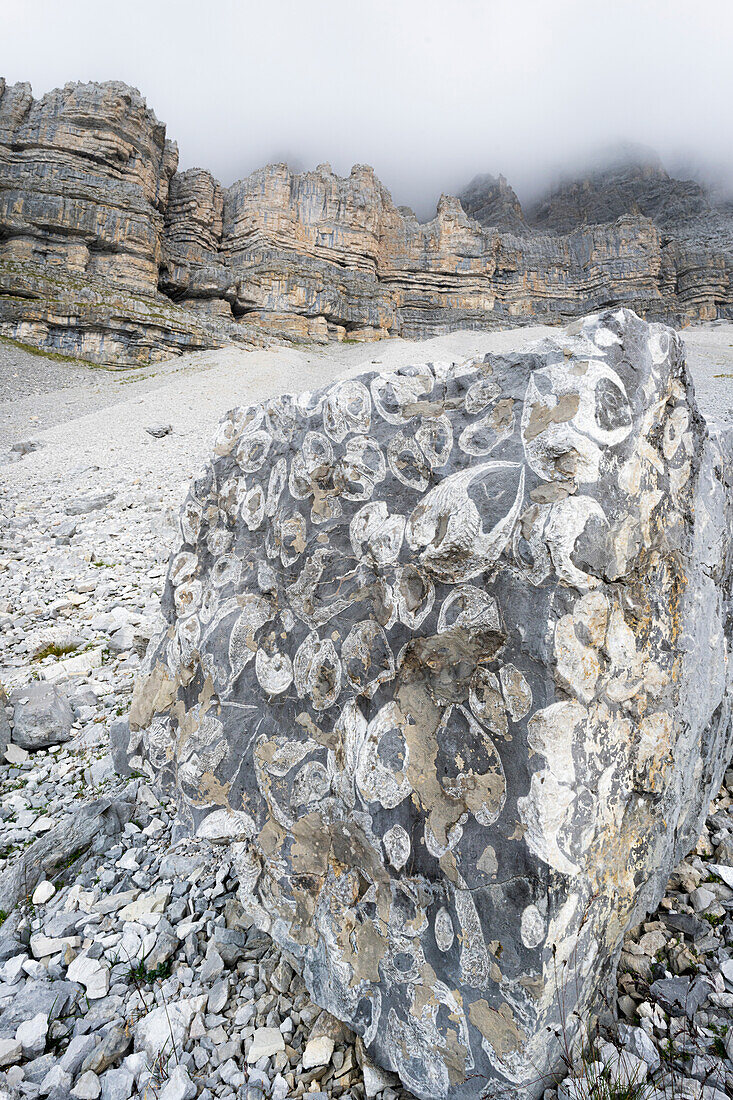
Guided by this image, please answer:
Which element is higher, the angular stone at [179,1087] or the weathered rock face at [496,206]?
the weathered rock face at [496,206]

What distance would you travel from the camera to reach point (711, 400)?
18.7 metres

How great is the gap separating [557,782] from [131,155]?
2395 inches

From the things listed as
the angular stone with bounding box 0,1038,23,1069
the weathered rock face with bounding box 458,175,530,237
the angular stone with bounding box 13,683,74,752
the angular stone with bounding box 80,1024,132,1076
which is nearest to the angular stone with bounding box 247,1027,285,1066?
the angular stone with bounding box 80,1024,132,1076

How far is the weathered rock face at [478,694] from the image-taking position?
1.43m

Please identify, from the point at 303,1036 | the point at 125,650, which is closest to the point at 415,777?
the point at 303,1036

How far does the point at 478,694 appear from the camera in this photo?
1.56m

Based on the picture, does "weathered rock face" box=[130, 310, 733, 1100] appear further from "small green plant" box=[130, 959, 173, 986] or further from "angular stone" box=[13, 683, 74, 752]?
"angular stone" box=[13, 683, 74, 752]

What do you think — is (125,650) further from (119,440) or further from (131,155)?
(131,155)

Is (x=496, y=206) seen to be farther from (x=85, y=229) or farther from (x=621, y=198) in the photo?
(x=85, y=229)

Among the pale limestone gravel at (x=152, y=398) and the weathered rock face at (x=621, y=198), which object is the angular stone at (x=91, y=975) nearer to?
the pale limestone gravel at (x=152, y=398)

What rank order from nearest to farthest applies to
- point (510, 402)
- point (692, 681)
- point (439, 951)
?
point (439, 951) < point (510, 402) < point (692, 681)

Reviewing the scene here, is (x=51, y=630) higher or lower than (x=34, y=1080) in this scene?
lower

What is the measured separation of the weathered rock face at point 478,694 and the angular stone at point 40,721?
6.43 ft

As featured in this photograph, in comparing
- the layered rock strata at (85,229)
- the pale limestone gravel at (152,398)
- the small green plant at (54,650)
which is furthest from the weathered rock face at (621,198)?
the small green plant at (54,650)
